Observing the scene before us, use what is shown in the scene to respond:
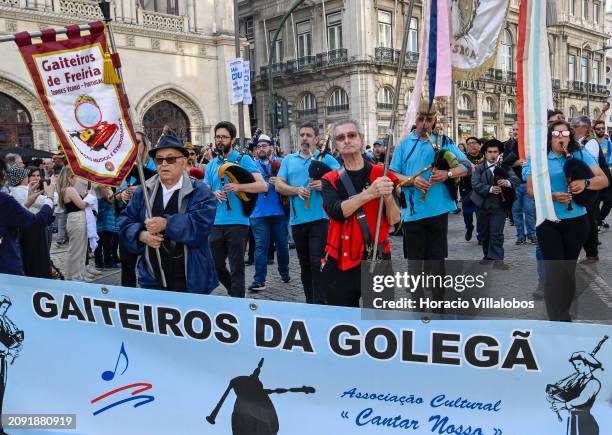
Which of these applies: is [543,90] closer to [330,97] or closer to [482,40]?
[482,40]

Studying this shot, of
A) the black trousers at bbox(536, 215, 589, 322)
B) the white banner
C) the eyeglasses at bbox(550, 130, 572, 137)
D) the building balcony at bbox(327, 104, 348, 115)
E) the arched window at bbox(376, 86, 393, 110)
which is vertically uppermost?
the arched window at bbox(376, 86, 393, 110)

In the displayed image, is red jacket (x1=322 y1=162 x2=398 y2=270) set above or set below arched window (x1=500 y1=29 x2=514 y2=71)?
below

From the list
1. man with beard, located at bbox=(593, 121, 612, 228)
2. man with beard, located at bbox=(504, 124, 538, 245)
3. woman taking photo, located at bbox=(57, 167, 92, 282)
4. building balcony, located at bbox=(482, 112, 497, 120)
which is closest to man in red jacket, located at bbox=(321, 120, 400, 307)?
woman taking photo, located at bbox=(57, 167, 92, 282)

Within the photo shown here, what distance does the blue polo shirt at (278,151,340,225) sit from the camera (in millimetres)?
5941

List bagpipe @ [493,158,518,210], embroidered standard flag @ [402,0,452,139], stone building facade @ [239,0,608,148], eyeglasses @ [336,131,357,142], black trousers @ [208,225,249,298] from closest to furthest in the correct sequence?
embroidered standard flag @ [402,0,452,139] → eyeglasses @ [336,131,357,142] → black trousers @ [208,225,249,298] → bagpipe @ [493,158,518,210] → stone building facade @ [239,0,608,148]

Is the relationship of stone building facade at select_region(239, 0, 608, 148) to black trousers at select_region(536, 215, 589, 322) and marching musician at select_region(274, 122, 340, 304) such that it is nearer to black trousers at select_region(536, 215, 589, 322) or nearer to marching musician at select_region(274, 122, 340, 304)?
marching musician at select_region(274, 122, 340, 304)

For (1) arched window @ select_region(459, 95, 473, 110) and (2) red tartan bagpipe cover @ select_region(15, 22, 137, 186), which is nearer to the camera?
(2) red tartan bagpipe cover @ select_region(15, 22, 137, 186)

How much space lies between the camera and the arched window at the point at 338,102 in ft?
120

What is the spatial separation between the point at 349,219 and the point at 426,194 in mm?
1564

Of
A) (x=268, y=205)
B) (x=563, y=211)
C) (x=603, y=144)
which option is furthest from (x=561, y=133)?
(x=603, y=144)

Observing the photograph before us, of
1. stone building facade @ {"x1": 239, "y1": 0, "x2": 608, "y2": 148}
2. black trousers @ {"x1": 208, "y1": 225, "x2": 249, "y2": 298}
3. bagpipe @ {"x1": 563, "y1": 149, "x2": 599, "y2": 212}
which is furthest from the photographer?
stone building facade @ {"x1": 239, "y1": 0, "x2": 608, "y2": 148}

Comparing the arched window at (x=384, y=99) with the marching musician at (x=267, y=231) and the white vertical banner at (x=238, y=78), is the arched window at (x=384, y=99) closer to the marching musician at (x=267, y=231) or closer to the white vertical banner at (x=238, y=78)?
the white vertical banner at (x=238, y=78)

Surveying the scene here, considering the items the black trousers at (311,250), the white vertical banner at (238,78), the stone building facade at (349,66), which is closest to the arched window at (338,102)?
the stone building facade at (349,66)

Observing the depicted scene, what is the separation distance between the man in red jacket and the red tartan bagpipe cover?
1381mm
